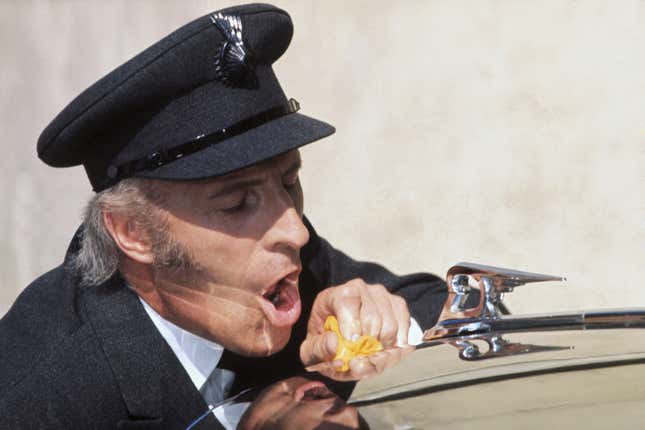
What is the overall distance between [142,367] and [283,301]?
1.01 feet

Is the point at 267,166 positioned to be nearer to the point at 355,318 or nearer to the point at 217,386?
the point at 355,318

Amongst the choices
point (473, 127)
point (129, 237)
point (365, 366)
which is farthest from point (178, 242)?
point (473, 127)

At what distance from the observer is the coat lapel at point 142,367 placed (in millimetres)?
1954

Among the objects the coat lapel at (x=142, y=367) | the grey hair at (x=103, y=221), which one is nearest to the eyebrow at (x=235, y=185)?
the grey hair at (x=103, y=221)

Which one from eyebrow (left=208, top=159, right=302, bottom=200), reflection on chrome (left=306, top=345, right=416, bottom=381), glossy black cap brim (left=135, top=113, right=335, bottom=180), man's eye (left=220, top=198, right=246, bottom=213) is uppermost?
glossy black cap brim (left=135, top=113, right=335, bottom=180)

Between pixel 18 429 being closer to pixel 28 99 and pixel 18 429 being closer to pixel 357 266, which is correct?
pixel 357 266

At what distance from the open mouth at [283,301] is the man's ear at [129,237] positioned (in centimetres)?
25

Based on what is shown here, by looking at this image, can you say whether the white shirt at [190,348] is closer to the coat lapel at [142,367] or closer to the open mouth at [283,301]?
the coat lapel at [142,367]

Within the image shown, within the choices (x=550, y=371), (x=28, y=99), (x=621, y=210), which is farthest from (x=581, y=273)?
(x=28, y=99)

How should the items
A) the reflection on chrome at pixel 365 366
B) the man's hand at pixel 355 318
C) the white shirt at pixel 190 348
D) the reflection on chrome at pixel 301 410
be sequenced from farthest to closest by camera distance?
the white shirt at pixel 190 348 < the man's hand at pixel 355 318 < the reflection on chrome at pixel 365 366 < the reflection on chrome at pixel 301 410

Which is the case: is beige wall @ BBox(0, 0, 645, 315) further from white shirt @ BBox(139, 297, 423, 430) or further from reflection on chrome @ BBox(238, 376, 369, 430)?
reflection on chrome @ BBox(238, 376, 369, 430)

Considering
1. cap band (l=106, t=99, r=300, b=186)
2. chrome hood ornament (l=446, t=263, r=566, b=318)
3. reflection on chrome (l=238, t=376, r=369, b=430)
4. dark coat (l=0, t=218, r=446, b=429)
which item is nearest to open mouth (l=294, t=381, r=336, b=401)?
reflection on chrome (l=238, t=376, r=369, b=430)

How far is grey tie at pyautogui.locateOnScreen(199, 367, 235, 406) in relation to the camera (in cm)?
213

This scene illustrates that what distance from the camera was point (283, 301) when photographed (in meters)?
2.05
